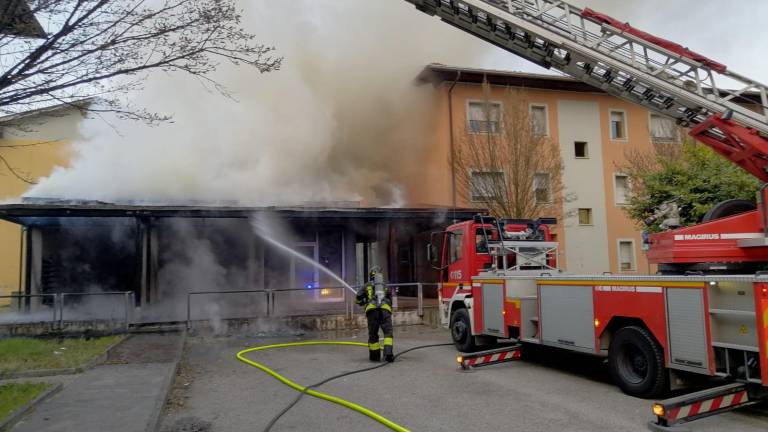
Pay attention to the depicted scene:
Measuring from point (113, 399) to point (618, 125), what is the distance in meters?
21.1

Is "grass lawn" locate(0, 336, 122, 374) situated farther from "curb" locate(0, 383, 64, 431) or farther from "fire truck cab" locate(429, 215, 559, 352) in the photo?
"fire truck cab" locate(429, 215, 559, 352)

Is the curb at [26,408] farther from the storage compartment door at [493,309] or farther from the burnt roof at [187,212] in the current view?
the burnt roof at [187,212]

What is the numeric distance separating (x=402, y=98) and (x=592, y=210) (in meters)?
9.42

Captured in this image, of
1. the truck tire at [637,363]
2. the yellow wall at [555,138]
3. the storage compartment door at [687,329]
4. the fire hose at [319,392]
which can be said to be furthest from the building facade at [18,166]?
the storage compartment door at [687,329]

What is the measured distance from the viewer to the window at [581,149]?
2091 cm

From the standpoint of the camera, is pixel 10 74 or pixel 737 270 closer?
pixel 10 74

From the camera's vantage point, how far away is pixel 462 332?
29.6 ft

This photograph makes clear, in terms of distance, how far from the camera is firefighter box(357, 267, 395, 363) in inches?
318

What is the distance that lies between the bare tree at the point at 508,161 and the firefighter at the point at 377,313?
348 inches

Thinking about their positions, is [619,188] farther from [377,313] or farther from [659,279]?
[659,279]

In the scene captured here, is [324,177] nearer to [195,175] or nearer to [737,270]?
[195,175]

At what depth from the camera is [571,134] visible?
20.8 metres

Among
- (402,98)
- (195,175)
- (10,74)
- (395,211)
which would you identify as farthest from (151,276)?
(10,74)

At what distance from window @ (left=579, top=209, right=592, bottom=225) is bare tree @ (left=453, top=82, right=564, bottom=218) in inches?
147
